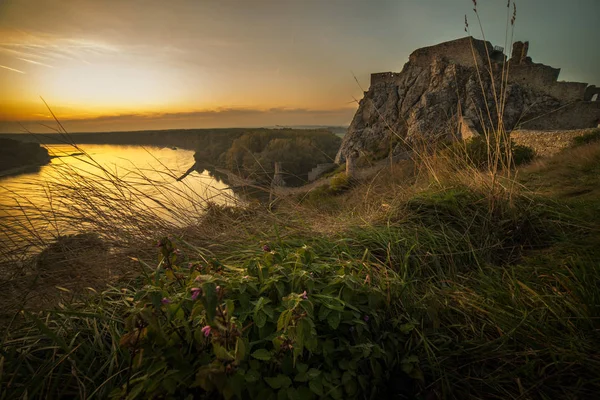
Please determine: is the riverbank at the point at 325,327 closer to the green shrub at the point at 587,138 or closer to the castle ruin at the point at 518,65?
the green shrub at the point at 587,138

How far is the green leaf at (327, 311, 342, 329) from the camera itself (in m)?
1.23

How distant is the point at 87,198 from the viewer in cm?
238

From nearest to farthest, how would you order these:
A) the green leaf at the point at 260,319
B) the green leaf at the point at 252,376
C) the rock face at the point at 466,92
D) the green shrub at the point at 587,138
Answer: the green leaf at the point at 252,376, the green leaf at the point at 260,319, the green shrub at the point at 587,138, the rock face at the point at 466,92

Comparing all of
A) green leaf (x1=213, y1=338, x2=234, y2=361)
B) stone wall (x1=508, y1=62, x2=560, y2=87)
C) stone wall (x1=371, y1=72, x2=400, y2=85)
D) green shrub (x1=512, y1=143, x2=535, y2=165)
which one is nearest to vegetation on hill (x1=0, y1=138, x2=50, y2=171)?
green leaf (x1=213, y1=338, x2=234, y2=361)

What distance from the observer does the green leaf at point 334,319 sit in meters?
1.23

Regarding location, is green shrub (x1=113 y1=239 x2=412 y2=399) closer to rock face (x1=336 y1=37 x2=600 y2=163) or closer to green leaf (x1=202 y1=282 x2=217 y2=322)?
green leaf (x1=202 y1=282 x2=217 y2=322)

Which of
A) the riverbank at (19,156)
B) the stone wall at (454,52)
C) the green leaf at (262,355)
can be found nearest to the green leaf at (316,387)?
the green leaf at (262,355)

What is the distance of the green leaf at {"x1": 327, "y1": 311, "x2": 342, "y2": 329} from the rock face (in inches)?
843

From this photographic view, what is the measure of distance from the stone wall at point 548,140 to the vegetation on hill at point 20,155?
16.4 m

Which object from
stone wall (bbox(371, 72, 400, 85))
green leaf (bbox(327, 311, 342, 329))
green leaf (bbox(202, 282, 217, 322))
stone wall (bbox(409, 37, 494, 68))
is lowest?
green leaf (bbox(327, 311, 342, 329))

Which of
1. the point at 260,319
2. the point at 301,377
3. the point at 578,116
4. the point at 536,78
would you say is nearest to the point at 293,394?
the point at 301,377

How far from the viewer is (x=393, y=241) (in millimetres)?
2367

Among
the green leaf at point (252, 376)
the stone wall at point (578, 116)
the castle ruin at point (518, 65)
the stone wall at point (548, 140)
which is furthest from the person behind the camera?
the castle ruin at point (518, 65)

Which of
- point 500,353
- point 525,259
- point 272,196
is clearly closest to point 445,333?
point 500,353
